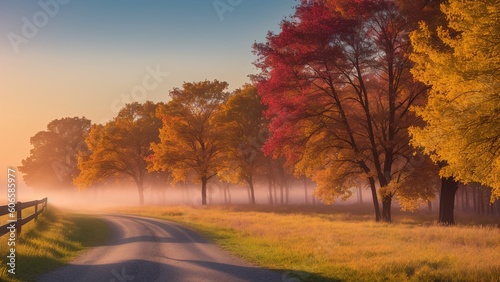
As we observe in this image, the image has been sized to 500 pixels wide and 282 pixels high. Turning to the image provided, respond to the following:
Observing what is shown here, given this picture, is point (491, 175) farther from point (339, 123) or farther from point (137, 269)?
point (339, 123)

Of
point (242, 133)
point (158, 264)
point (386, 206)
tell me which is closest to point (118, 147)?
point (242, 133)

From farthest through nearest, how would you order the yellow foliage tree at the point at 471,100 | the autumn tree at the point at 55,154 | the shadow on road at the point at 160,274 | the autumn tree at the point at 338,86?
the autumn tree at the point at 55,154
the autumn tree at the point at 338,86
the yellow foliage tree at the point at 471,100
the shadow on road at the point at 160,274

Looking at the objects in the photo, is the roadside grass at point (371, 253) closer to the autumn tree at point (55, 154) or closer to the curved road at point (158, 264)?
the curved road at point (158, 264)

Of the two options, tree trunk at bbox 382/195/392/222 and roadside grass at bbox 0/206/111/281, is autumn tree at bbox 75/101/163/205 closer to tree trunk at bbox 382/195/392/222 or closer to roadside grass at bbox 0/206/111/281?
roadside grass at bbox 0/206/111/281

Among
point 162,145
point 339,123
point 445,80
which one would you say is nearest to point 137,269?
point 445,80

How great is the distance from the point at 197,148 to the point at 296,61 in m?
23.3

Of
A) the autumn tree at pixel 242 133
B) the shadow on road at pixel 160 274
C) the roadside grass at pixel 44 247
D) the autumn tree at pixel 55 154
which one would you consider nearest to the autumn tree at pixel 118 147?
the autumn tree at pixel 242 133

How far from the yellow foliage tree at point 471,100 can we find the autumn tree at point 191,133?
3130 cm

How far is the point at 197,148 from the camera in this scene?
45.8 m

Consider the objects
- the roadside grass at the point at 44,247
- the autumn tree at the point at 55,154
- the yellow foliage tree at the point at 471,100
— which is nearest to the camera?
the roadside grass at the point at 44,247

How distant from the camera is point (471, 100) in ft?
43.4

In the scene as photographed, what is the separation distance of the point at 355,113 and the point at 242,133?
2012 cm

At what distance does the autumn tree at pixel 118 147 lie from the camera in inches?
2039

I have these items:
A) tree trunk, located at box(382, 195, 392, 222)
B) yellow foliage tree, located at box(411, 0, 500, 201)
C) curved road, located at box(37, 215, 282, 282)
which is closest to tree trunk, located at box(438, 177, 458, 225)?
tree trunk, located at box(382, 195, 392, 222)
